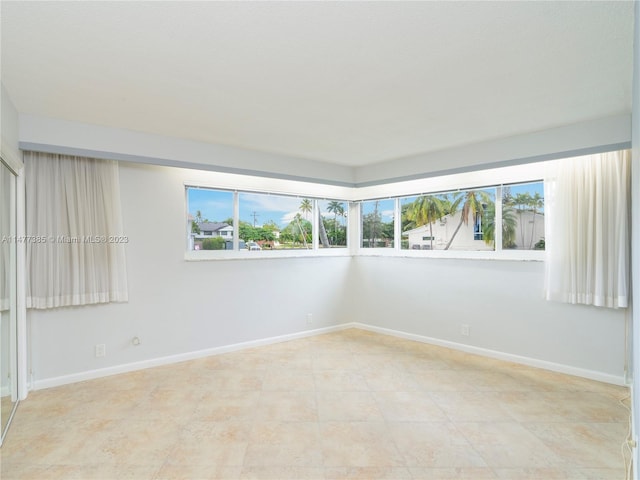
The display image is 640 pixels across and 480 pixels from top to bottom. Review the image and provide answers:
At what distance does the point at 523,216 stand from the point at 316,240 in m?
2.74

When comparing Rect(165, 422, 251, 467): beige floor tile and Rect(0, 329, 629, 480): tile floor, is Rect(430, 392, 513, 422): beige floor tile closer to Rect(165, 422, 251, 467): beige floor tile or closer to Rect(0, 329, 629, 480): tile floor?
Rect(0, 329, 629, 480): tile floor

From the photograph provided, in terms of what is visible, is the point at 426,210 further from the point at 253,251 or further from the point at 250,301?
the point at 250,301

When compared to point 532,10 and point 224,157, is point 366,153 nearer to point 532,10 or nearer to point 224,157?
point 224,157

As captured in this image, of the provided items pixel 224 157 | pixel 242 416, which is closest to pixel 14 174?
pixel 224 157

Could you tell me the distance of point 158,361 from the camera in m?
3.93

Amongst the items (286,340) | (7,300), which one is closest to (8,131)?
(7,300)

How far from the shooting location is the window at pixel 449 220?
4.39m

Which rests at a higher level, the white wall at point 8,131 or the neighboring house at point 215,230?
the white wall at point 8,131

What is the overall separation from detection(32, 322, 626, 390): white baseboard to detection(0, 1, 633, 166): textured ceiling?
2.41 meters

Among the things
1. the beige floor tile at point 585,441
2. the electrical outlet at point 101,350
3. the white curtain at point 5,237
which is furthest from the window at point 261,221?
the beige floor tile at point 585,441

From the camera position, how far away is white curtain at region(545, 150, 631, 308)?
327cm

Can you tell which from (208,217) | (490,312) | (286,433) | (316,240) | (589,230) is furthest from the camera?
(316,240)

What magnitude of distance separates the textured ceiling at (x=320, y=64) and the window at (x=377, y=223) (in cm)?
204

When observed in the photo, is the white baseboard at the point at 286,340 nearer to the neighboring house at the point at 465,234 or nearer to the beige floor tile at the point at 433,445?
the neighboring house at the point at 465,234
